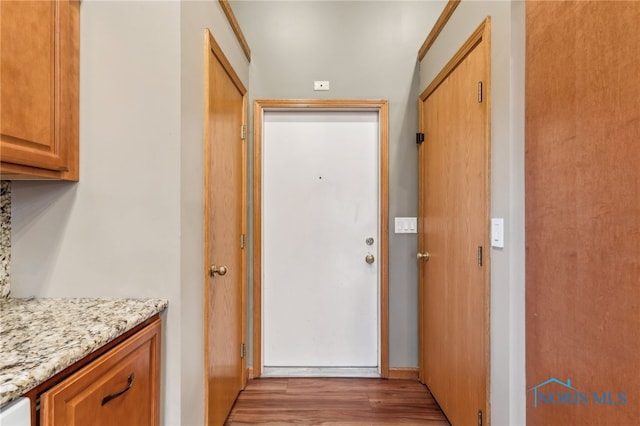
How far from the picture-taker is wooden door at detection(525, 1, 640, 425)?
2.64 ft

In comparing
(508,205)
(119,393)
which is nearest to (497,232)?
(508,205)

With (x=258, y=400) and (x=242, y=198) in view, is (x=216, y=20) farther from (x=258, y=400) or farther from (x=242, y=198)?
(x=258, y=400)

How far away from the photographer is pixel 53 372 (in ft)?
2.23

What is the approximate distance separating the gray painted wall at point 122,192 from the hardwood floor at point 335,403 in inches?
35.8

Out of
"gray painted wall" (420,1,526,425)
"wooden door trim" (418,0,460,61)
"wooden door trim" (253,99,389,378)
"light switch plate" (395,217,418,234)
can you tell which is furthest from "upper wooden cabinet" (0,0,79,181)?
"light switch plate" (395,217,418,234)

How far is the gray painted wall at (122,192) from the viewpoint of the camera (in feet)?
3.75

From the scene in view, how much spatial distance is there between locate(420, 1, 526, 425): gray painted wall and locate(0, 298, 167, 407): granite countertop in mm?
1323

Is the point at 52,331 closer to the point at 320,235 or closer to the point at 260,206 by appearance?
the point at 260,206

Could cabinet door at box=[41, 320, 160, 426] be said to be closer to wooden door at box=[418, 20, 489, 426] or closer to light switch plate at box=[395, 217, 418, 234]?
wooden door at box=[418, 20, 489, 426]

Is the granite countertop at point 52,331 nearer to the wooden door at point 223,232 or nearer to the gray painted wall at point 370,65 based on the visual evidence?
the wooden door at point 223,232

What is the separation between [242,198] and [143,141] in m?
1.01

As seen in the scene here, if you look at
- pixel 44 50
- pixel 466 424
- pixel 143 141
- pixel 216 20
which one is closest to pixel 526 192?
pixel 466 424

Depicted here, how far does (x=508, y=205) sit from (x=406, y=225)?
1075mm

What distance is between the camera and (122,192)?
1.15 metres
